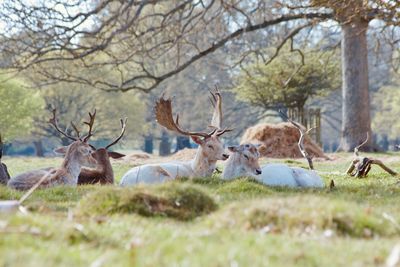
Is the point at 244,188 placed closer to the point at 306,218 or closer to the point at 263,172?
the point at 263,172

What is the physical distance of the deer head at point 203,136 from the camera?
31.8ft

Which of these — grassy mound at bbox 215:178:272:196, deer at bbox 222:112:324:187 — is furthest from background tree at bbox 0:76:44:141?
grassy mound at bbox 215:178:272:196

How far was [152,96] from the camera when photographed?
49625mm

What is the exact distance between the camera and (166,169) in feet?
30.3

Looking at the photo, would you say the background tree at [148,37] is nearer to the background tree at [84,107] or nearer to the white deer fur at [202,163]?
the white deer fur at [202,163]

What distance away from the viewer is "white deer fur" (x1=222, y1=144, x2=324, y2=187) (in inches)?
348

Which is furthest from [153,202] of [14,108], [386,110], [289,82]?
[386,110]

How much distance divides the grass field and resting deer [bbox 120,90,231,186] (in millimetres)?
2440

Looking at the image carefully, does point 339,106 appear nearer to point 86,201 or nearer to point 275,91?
point 275,91

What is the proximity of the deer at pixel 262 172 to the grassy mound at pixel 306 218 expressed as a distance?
3.84 metres

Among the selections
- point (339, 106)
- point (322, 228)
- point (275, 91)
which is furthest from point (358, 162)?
point (339, 106)

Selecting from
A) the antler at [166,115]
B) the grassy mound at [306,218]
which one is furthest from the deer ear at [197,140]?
the grassy mound at [306,218]

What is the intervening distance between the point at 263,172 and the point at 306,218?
4467mm

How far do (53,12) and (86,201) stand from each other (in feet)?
42.7
